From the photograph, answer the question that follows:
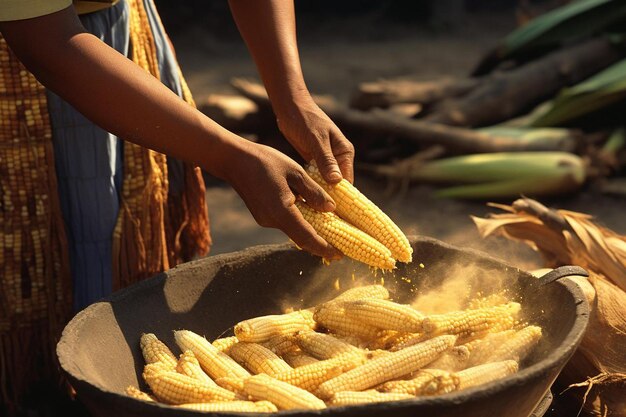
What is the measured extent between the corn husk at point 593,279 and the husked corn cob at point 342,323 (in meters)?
0.80

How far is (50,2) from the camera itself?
8.46 feet

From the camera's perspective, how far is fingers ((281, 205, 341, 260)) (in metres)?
2.62

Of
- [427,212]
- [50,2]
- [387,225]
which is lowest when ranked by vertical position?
[427,212]

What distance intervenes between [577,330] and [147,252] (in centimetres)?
166

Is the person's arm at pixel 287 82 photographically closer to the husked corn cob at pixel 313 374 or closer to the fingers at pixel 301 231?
the fingers at pixel 301 231

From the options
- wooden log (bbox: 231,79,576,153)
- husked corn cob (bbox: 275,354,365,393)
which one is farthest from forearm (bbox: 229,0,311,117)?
wooden log (bbox: 231,79,576,153)

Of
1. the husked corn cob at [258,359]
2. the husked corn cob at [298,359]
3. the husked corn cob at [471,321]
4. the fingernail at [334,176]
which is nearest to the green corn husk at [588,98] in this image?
the husked corn cob at [471,321]

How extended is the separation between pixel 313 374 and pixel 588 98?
5266mm

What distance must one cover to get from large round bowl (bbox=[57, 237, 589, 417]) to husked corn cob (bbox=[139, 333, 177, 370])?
4cm

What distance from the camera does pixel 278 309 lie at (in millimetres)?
3275

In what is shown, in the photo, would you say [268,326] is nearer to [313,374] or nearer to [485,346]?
[313,374]

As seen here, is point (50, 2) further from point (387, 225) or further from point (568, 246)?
point (568, 246)

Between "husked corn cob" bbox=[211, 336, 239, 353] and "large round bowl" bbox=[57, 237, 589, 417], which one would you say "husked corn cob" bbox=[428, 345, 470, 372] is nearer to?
"large round bowl" bbox=[57, 237, 589, 417]

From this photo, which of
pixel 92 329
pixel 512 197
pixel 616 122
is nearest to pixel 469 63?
pixel 616 122
